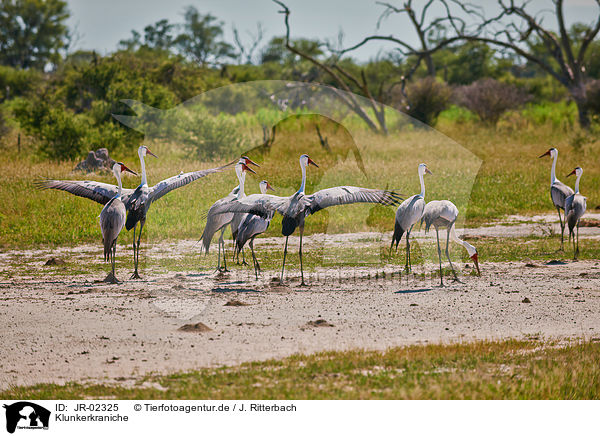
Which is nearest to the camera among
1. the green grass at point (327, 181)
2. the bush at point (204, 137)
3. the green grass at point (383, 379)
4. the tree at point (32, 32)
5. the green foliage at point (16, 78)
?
the green grass at point (383, 379)

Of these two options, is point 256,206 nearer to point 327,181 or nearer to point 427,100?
point 327,181

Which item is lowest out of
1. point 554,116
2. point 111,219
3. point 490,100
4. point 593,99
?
point 111,219

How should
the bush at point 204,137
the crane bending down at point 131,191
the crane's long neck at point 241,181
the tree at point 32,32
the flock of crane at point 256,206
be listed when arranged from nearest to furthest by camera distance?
the flock of crane at point 256,206, the crane bending down at point 131,191, the crane's long neck at point 241,181, the bush at point 204,137, the tree at point 32,32

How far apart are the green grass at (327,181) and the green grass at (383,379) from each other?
6.45 m

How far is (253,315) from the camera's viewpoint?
351 inches

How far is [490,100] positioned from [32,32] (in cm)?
1828

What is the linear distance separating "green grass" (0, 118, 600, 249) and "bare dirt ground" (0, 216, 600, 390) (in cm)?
308

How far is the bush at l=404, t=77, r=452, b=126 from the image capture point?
31.8 meters

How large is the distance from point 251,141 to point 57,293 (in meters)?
13.6

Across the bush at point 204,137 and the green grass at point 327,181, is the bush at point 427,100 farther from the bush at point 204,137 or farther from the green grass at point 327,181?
the bush at point 204,137

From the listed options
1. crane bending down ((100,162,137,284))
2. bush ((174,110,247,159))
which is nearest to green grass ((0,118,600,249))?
bush ((174,110,247,159))

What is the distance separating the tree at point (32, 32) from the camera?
1161 inches
